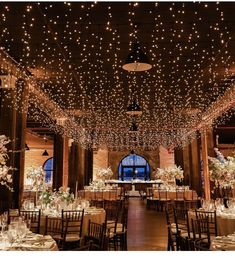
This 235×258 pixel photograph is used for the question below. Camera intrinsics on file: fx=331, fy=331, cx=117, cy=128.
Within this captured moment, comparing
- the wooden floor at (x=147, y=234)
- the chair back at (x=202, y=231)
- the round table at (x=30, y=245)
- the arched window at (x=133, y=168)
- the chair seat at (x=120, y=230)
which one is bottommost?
the wooden floor at (x=147, y=234)

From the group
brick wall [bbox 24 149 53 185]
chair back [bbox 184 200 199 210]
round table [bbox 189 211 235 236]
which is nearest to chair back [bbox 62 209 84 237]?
round table [bbox 189 211 235 236]

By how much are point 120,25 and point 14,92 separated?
2.97 meters

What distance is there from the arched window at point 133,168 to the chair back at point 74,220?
63.3ft

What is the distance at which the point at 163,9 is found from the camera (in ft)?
16.5

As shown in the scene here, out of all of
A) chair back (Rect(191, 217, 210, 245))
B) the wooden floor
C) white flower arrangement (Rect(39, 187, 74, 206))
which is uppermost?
white flower arrangement (Rect(39, 187, 74, 206))

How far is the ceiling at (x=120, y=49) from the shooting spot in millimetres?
5098

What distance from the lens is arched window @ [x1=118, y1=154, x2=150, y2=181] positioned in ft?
82.7

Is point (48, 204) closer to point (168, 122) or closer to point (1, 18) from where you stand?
point (1, 18)

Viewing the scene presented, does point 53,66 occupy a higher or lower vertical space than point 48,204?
higher

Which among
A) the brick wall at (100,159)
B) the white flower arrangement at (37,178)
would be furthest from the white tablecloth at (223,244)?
the brick wall at (100,159)

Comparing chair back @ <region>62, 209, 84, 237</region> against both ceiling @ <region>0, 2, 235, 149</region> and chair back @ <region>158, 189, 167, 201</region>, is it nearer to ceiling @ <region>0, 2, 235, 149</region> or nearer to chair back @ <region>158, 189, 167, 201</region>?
ceiling @ <region>0, 2, 235, 149</region>

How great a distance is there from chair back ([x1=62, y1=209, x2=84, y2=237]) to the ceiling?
3.14 meters

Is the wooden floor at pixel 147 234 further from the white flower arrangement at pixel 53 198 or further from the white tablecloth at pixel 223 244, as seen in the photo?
the white tablecloth at pixel 223 244

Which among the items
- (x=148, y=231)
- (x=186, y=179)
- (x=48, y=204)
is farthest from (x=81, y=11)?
(x=186, y=179)
